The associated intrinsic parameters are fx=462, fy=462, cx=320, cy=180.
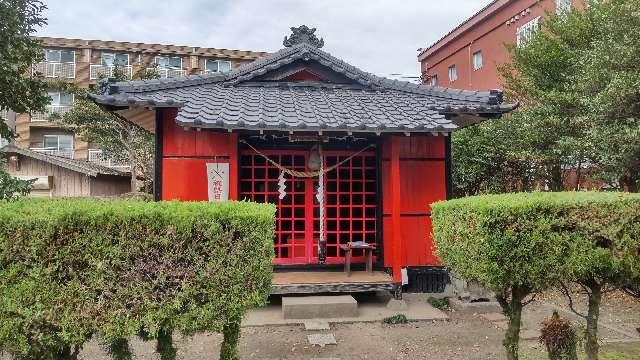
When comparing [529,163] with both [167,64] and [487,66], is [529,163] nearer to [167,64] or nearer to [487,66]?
[487,66]

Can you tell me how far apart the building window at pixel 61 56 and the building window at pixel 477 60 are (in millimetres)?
27278

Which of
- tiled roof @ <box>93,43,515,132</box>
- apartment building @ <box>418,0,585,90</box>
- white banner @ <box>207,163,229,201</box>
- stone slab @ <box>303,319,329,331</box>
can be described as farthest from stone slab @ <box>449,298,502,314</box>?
apartment building @ <box>418,0,585,90</box>

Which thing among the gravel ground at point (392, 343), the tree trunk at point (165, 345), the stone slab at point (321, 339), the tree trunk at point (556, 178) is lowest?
the gravel ground at point (392, 343)

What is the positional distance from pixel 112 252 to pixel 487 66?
25632mm

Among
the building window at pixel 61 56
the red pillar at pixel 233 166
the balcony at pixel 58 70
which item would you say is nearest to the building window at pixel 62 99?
the balcony at pixel 58 70

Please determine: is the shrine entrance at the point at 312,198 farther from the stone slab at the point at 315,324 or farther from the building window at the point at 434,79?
the building window at the point at 434,79

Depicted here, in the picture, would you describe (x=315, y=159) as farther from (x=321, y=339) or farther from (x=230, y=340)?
(x=230, y=340)

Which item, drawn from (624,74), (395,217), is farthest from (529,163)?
(395,217)

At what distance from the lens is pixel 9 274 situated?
3.49m

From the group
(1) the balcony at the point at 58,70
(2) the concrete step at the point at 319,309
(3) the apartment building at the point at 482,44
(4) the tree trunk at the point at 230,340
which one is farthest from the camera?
(1) the balcony at the point at 58,70

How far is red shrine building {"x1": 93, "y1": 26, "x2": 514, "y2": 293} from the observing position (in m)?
8.44

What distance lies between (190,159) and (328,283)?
11.6 ft

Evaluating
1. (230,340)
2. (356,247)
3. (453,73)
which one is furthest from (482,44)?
(230,340)

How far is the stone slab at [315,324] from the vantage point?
723cm
